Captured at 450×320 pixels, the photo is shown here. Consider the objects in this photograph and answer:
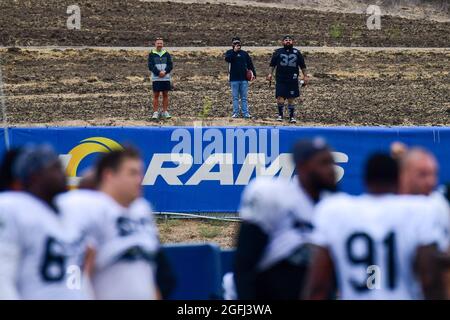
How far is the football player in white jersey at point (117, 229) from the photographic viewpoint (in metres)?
7.07

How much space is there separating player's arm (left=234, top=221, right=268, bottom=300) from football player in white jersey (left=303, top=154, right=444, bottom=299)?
0.56 metres

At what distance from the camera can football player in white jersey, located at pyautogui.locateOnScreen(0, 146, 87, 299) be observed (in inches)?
267

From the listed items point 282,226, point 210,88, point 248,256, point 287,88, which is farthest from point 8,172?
point 210,88

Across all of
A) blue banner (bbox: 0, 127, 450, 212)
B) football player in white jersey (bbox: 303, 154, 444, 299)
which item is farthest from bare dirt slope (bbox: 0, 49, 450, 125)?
football player in white jersey (bbox: 303, 154, 444, 299)

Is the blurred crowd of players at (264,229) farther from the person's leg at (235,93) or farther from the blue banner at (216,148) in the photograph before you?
the person's leg at (235,93)

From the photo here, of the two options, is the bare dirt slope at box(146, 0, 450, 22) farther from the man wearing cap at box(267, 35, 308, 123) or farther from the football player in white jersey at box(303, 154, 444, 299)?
the football player in white jersey at box(303, 154, 444, 299)

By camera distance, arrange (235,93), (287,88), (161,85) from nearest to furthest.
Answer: (287,88)
(161,85)
(235,93)

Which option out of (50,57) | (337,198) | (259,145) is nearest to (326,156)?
(337,198)

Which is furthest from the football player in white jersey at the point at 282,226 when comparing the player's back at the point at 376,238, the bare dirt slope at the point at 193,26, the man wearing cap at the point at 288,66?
the bare dirt slope at the point at 193,26

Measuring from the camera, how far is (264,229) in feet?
24.8

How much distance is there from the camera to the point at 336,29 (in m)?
50.7

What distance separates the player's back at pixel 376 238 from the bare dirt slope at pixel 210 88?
19.6 meters

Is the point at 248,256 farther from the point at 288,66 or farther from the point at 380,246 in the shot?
the point at 288,66

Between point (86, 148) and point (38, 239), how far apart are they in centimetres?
1028
